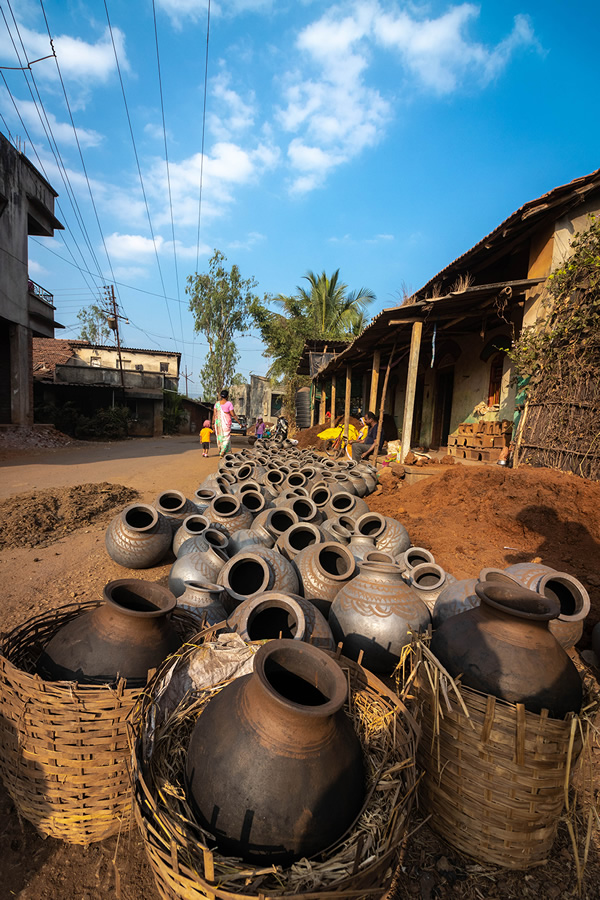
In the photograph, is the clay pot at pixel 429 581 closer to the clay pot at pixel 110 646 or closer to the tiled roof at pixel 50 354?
the clay pot at pixel 110 646

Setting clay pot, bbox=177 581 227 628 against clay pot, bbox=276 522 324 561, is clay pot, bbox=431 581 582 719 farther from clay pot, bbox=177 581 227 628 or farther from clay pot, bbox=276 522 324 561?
clay pot, bbox=276 522 324 561

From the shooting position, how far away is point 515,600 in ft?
6.76

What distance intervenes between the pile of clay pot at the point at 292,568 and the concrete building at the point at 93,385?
23.2 meters

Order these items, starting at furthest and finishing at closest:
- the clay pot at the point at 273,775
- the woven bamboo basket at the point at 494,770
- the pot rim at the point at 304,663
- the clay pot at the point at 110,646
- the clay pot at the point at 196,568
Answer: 1. the clay pot at the point at 196,568
2. the clay pot at the point at 110,646
3. the woven bamboo basket at the point at 494,770
4. the pot rim at the point at 304,663
5. the clay pot at the point at 273,775

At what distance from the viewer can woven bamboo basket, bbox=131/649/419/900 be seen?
1.09 metres

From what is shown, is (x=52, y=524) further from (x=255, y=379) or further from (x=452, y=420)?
(x=255, y=379)

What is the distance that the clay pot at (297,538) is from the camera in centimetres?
379

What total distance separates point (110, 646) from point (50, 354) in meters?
35.3

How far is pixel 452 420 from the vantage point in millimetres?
12086

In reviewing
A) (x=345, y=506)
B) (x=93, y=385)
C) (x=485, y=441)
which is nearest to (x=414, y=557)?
(x=345, y=506)

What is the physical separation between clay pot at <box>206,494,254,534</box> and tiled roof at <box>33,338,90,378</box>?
89.0 feet

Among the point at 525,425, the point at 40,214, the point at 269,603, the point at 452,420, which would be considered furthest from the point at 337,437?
the point at 40,214

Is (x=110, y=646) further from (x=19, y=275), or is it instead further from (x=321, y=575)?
(x=19, y=275)

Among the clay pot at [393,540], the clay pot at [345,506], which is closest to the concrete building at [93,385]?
the clay pot at [345,506]
